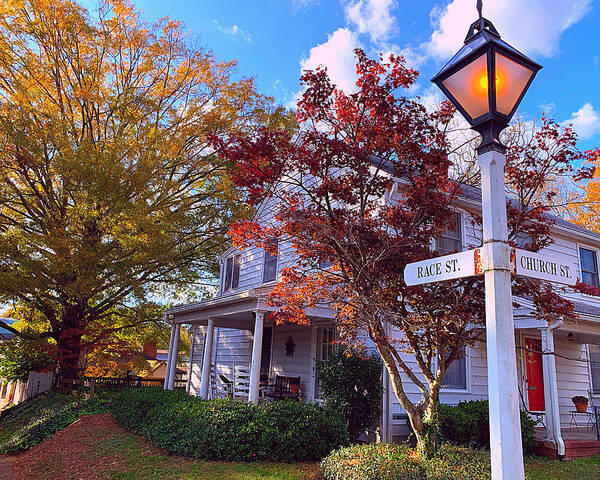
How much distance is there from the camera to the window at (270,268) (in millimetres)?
14766

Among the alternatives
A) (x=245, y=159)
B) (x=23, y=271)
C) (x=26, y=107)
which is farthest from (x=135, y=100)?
(x=245, y=159)

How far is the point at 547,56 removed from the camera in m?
8.54

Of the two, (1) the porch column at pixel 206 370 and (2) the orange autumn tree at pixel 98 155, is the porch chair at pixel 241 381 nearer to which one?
(1) the porch column at pixel 206 370

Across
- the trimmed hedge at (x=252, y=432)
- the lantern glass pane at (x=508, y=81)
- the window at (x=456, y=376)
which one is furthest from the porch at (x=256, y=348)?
the lantern glass pane at (x=508, y=81)

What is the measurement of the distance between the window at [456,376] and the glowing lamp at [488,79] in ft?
30.4

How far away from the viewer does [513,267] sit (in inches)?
113

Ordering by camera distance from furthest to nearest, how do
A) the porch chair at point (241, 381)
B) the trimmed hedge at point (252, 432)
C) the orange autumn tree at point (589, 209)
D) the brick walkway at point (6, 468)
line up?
the orange autumn tree at point (589, 209), the porch chair at point (241, 381), the brick walkway at point (6, 468), the trimmed hedge at point (252, 432)

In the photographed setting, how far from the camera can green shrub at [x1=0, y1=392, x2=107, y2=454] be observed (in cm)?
1111

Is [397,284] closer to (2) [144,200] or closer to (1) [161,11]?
(2) [144,200]

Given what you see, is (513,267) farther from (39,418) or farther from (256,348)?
(39,418)

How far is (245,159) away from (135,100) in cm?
1055

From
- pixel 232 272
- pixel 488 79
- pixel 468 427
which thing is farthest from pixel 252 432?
pixel 232 272

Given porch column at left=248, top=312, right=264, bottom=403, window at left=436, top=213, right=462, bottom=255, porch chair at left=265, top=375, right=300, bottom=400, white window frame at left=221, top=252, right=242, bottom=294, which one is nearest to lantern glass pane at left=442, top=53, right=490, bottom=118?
porch column at left=248, top=312, right=264, bottom=403

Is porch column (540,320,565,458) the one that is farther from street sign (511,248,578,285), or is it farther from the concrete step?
street sign (511,248,578,285)
